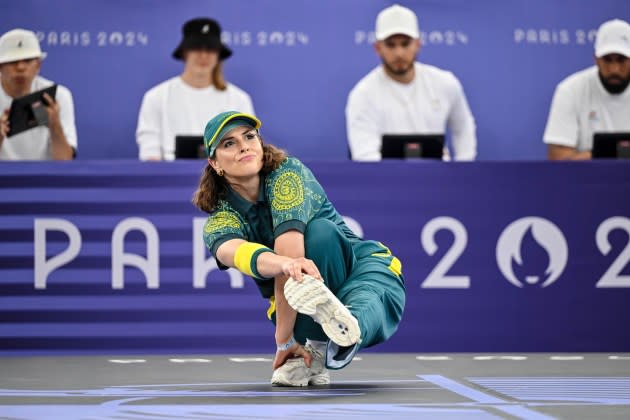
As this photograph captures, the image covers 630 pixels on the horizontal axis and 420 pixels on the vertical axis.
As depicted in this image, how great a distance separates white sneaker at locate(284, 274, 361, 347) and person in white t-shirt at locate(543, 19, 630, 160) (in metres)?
4.00

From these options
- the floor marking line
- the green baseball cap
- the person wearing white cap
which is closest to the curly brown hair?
the green baseball cap

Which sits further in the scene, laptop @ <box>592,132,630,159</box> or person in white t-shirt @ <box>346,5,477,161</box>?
person in white t-shirt @ <box>346,5,477,161</box>

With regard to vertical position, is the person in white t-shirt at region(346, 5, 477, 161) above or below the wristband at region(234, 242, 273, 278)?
above

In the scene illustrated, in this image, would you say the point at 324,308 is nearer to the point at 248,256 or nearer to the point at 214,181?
the point at 248,256

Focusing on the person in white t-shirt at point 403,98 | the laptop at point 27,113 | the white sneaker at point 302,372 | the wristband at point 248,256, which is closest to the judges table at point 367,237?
the laptop at point 27,113

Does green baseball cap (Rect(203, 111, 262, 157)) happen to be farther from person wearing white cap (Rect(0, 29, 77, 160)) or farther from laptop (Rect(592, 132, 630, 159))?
person wearing white cap (Rect(0, 29, 77, 160))

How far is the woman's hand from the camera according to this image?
3.98 metres

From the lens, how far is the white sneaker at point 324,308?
3430 mm

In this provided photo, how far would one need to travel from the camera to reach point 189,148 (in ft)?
20.0

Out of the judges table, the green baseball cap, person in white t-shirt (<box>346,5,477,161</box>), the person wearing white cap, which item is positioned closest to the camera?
the green baseball cap

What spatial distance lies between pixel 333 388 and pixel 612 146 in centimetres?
280

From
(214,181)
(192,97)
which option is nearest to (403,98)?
(192,97)

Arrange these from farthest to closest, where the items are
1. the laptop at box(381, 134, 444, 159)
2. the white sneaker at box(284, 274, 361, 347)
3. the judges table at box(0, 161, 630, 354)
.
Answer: the laptop at box(381, 134, 444, 159) → the judges table at box(0, 161, 630, 354) → the white sneaker at box(284, 274, 361, 347)

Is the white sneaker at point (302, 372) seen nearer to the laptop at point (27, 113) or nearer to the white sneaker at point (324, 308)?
the white sneaker at point (324, 308)
